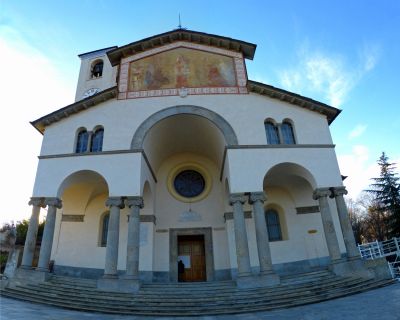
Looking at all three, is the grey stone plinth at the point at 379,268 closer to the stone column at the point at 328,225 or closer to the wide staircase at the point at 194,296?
the wide staircase at the point at 194,296

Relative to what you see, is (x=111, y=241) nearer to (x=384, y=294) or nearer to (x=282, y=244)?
(x=282, y=244)

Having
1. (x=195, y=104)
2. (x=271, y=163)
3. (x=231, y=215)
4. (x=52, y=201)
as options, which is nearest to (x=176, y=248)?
(x=231, y=215)

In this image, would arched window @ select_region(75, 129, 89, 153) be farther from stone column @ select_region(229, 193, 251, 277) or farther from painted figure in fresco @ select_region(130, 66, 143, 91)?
stone column @ select_region(229, 193, 251, 277)

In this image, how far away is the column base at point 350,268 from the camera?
11.5 m

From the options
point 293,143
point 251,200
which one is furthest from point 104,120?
point 293,143

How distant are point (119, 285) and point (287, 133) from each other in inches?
412

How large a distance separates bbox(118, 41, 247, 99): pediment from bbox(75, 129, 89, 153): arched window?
278 cm

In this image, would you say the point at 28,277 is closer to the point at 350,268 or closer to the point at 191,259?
the point at 191,259

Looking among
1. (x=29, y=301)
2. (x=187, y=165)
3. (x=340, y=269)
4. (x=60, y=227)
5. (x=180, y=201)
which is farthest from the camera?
(x=187, y=165)

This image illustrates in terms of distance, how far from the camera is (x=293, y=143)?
1494cm

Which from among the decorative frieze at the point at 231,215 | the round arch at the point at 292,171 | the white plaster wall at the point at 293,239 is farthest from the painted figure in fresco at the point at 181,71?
the white plaster wall at the point at 293,239

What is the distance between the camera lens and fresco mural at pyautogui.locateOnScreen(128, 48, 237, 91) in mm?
16219

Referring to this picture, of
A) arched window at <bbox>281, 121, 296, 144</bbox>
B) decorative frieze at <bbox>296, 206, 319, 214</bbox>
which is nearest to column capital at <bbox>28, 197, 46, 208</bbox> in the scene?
arched window at <bbox>281, 121, 296, 144</bbox>

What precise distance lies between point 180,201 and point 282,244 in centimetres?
613
